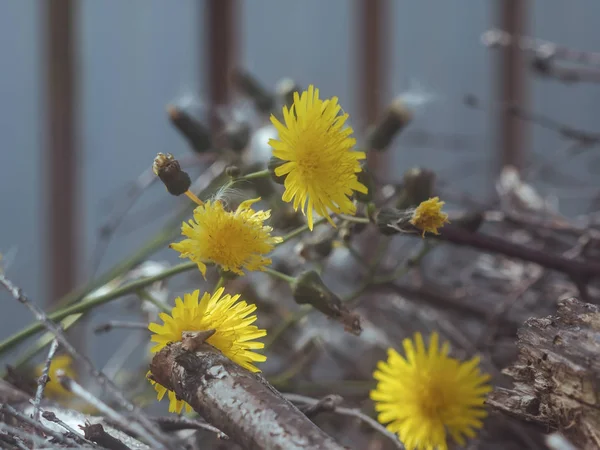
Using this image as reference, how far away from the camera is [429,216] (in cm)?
25

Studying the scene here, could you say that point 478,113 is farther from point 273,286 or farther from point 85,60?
point 273,286

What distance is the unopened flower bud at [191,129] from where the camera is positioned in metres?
0.42

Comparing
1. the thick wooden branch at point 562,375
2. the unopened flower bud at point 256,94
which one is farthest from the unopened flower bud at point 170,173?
the unopened flower bud at point 256,94

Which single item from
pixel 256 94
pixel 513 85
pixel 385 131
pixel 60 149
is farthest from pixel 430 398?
Result: pixel 513 85

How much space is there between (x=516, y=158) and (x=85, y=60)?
81cm

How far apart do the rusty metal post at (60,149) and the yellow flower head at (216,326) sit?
2.61 ft

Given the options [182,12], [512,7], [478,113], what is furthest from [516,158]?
[182,12]

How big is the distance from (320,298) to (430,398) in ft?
0.22

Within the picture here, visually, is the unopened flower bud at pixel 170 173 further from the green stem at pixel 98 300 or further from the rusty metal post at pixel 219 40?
the rusty metal post at pixel 219 40

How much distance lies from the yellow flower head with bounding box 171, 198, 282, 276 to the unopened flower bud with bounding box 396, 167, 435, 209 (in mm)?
113

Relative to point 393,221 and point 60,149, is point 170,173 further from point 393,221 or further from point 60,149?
point 60,149

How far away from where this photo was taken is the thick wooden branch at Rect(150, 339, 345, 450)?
0.19 meters

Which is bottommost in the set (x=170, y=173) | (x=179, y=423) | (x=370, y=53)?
(x=179, y=423)

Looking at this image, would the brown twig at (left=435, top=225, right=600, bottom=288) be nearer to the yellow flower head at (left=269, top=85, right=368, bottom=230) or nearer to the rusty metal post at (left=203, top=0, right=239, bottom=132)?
the yellow flower head at (left=269, top=85, right=368, bottom=230)
